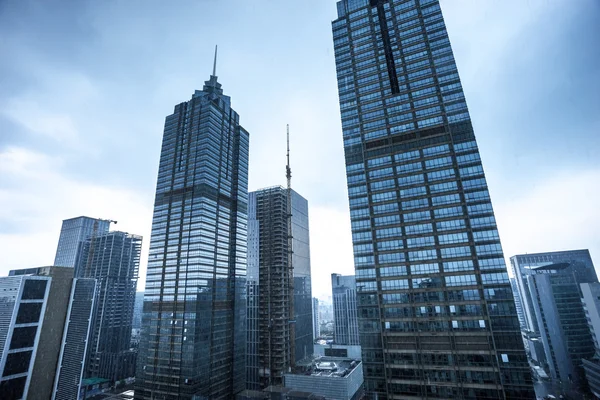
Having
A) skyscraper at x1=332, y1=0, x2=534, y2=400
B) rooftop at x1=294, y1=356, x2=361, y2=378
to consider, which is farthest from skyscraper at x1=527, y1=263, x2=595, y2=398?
skyscraper at x1=332, y1=0, x2=534, y2=400

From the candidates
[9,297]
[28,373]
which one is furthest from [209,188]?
[28,373]

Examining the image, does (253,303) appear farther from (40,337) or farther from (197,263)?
(40,337)

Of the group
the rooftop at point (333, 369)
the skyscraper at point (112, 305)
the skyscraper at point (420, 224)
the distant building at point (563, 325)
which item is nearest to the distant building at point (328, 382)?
the rooftop at point (333, 369)

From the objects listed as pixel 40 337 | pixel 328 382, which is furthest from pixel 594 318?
pixel 40 337

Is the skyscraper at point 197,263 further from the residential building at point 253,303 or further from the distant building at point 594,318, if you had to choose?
the distant building at point 594,318

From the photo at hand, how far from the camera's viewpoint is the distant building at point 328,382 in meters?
101

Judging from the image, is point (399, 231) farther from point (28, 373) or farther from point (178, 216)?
point (28, 373)

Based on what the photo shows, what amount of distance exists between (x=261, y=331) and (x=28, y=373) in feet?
261

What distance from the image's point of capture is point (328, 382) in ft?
338

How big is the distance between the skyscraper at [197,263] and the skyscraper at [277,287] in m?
13.7

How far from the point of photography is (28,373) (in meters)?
94.5

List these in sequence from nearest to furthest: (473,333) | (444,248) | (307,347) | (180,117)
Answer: (473,333) → (444,248) → (180,117) → (307,347)

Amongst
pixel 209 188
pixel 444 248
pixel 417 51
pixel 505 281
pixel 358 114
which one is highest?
pixel 417 51

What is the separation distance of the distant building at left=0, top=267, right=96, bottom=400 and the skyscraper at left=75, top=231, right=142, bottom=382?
5572 cm
